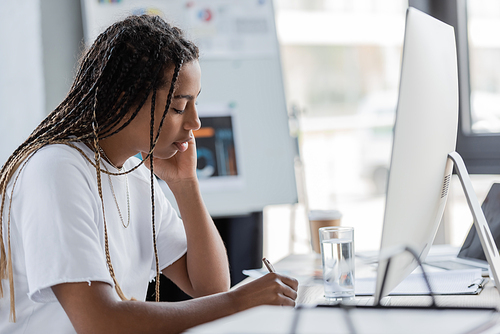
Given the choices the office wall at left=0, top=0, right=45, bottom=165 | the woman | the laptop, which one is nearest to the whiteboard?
the office wall at left=0, top=0, right=45, bottom=165

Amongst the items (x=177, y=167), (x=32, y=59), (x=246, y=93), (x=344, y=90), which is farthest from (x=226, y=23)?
(x=344, y=90)

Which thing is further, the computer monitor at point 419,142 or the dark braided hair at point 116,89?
the dark braided hair at point 116,89

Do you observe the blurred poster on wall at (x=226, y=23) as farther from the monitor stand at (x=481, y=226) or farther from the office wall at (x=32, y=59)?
the monitor stand at (x=481, y=226)

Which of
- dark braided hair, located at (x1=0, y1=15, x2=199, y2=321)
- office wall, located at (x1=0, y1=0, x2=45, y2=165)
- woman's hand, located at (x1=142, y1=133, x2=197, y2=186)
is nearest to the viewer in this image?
dark braided hair, located at (x1=0, y1=15, x2=199, y2=321)

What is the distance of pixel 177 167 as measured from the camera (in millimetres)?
1214

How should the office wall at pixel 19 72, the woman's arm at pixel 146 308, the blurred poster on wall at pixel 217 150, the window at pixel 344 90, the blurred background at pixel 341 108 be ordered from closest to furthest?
the woman's arm at pixel 146 308 → the office wall at pixel 19 72 → the blurred poster on wall at pixel 217 150 → the blurred background at pixel 341 108 → the window at pixel 344 90

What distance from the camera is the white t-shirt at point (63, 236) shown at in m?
0.74

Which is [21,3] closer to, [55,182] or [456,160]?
[55,182]

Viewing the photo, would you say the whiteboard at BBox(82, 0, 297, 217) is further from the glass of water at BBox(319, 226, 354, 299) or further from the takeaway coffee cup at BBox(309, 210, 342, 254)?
the glass of water at BBox(319, 226, 354, 299)

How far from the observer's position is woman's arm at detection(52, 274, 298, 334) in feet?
2.39

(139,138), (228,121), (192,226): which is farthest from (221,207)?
(139,138)

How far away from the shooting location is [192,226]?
3.84 feet

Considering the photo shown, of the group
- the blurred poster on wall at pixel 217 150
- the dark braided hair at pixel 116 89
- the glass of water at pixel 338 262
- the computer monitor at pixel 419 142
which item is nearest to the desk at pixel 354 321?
the computer monitor at pixel 419 142

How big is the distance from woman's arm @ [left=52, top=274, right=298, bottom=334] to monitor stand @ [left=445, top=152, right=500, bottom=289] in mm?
292
